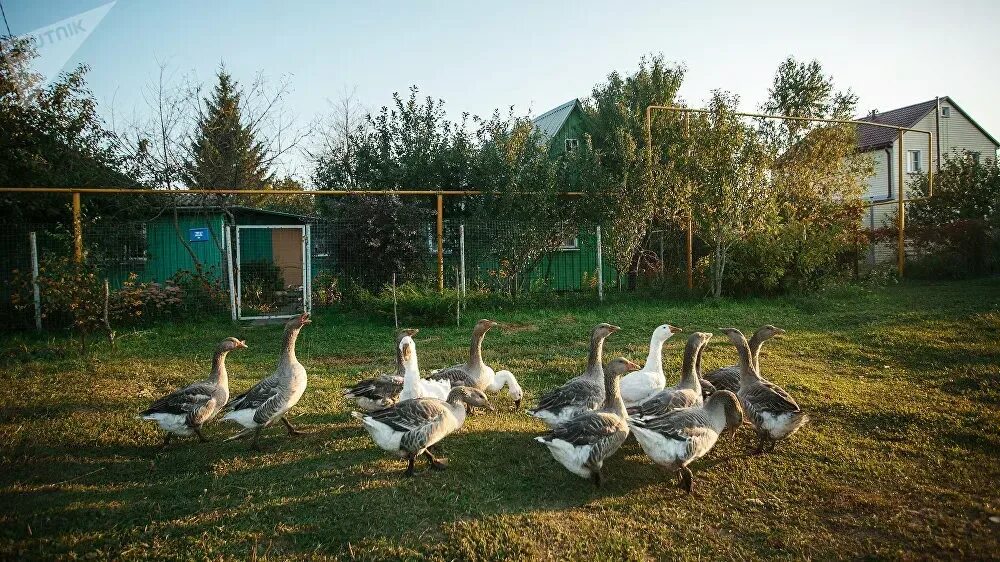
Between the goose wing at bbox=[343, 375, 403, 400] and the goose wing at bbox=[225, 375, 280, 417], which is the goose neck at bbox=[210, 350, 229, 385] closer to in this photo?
the goose wing at bbox=[225, 375, 280, 417]

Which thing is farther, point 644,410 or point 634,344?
point 634,344

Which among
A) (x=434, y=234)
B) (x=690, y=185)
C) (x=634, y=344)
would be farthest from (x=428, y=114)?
(x=634, y=344)

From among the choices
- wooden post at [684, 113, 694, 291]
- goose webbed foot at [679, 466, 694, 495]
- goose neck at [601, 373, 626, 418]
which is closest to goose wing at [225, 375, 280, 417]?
goose neck at [601, 373, 626, 418]

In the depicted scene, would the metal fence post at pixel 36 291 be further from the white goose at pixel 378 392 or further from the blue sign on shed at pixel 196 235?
the white goose at pixel 378 392

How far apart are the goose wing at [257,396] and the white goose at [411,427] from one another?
104 centimetres

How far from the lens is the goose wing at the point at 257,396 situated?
586 centimetres

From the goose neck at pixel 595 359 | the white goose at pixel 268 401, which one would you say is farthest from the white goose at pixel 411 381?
the goose neck at pixel 595 359

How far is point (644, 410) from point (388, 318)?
25.6ft

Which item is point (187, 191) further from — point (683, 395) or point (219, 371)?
point (683, 395)

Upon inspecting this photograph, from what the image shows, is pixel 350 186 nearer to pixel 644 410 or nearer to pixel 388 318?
pixel 388 318

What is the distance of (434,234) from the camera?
47.5ft

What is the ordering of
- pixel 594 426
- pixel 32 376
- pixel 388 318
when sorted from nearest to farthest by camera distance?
pixel 594 426 → pixel 32 376 → pixel 388 318

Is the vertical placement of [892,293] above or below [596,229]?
below

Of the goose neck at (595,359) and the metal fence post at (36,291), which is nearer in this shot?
the goose neck at (595,359)
